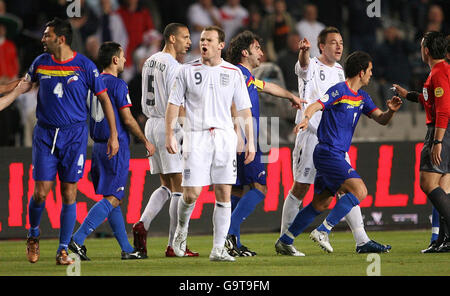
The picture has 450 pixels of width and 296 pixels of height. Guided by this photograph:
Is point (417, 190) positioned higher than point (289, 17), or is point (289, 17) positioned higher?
point (289, 17)

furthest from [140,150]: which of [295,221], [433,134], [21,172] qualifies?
[433,134]

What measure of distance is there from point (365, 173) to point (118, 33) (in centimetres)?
572

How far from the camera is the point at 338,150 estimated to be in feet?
31.6

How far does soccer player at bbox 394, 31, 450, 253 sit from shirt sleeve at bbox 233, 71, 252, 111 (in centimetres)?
181

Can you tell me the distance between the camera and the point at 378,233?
13.1 meters

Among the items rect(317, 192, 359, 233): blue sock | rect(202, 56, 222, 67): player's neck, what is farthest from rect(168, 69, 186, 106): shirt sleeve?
rect(317, 192, 359, 233): blue sock

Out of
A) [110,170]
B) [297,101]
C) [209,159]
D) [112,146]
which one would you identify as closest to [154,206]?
[110,170]

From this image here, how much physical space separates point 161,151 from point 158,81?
78 centimetres

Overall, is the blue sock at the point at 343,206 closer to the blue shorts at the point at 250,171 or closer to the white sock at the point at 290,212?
the white sock at the point at 290,212

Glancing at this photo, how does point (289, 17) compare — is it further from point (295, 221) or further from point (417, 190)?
point (295, 221)

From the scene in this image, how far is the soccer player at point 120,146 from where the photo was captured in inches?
377

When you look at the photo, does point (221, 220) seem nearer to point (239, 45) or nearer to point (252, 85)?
point (252, 85)

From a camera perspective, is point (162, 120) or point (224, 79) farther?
point (162, 120)

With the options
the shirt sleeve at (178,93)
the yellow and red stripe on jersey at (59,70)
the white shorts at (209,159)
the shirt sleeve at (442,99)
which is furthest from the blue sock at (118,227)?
the shirt sleeve at (442,99)
